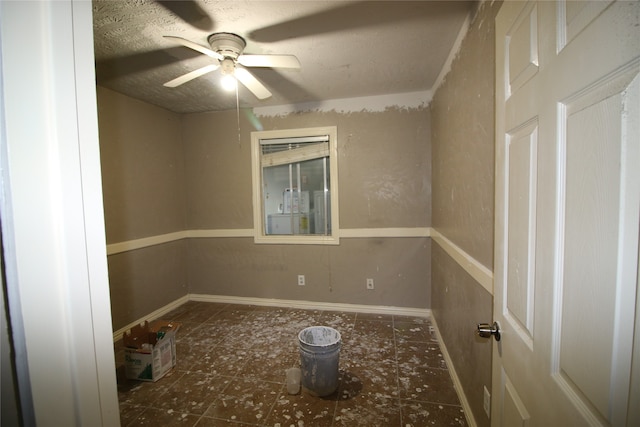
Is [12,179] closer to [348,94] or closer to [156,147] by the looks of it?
[348,94]

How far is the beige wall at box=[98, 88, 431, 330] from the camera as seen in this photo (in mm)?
2648

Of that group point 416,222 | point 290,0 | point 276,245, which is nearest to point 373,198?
point 416,222

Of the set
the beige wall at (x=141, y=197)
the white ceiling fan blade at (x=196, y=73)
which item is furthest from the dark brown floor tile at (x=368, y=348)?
the white ceiling fan blade at (x=196, y=73)

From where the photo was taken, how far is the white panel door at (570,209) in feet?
1.26

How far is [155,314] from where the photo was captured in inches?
115

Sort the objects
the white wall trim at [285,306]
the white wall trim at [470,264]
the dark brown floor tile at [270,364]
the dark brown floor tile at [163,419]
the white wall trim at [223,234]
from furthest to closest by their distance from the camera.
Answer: the white wall trim at [285,306]
the white wall trim at [223,234]
the dark brown floor tile at [270,364]
the dark brown floor tile at [163,419]
the white wall trim at [470,264]

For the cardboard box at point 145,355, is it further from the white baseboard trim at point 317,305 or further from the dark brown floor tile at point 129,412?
the white baseboard trim at point 317,305

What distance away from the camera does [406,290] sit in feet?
9.57

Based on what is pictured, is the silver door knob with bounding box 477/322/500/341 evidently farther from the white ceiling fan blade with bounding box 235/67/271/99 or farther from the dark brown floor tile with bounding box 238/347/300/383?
the white ceiling fan blade with bounding box 235/67/271/99

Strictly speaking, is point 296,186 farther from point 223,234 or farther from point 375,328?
point 375,328

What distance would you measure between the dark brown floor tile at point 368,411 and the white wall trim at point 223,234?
162 cm

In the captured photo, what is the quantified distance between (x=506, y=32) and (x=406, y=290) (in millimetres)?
2630

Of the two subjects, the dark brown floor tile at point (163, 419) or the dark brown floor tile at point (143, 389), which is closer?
the dark brown floor tile at point (163, 419)

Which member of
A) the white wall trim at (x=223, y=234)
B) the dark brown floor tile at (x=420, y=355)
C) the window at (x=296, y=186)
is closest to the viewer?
the dark brown floor tile at (x=420, y=355)
